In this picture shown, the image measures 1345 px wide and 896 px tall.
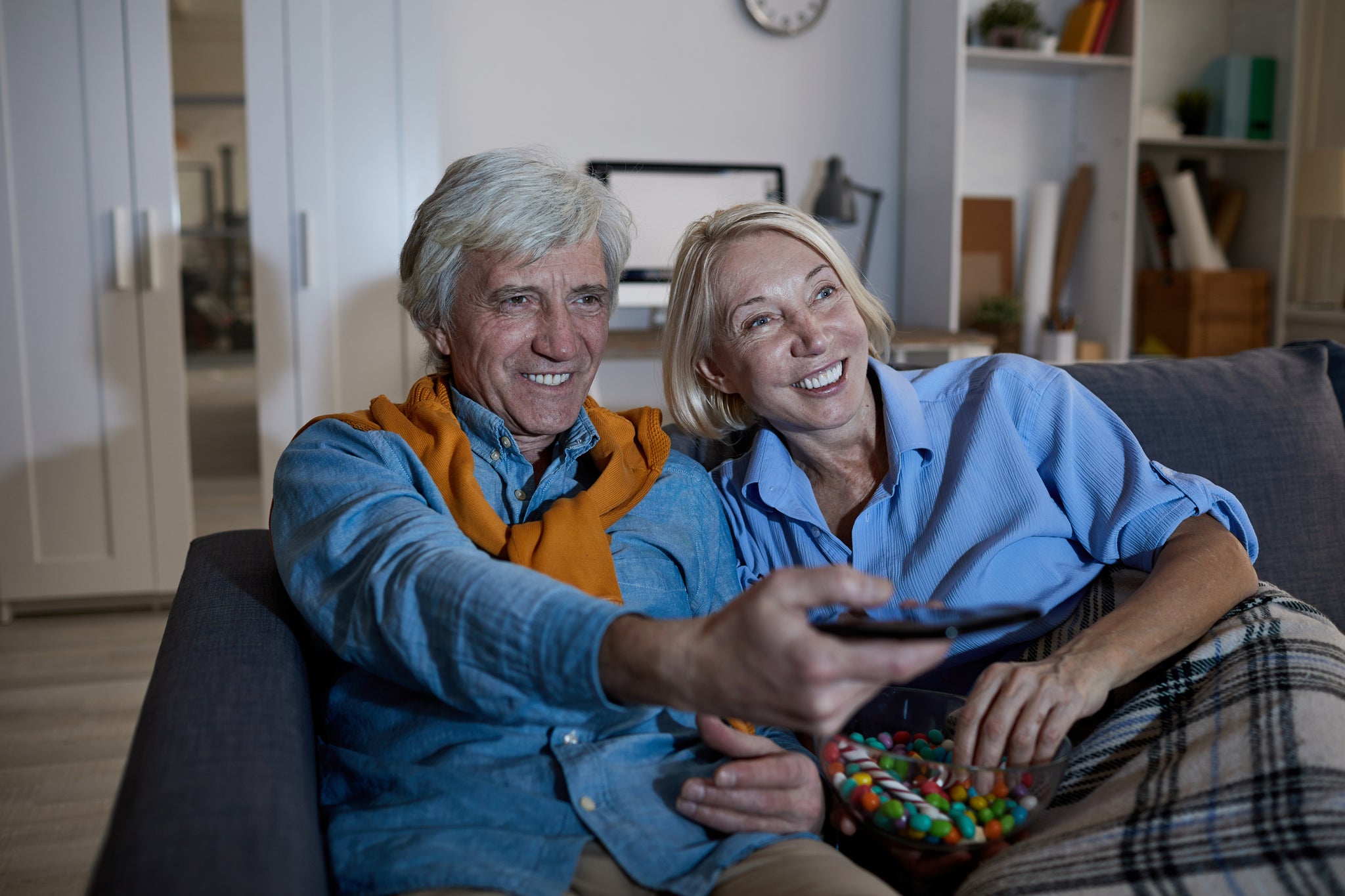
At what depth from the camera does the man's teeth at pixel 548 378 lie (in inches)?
55.5

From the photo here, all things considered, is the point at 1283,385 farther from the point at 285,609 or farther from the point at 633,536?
the point at 285,609

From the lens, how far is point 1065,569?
4.66 ft

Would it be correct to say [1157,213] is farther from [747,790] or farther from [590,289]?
[747,790]

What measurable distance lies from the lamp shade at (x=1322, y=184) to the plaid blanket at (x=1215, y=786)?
10.6ft

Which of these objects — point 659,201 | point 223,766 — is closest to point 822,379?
point 223,766

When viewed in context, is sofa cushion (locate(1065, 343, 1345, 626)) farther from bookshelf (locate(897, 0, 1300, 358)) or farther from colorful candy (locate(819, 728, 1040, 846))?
bookshelf (locate(897, 0, 1300, 358))

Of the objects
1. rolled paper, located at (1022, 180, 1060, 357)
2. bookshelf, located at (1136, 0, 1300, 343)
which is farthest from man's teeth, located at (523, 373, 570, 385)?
bookshelf, located at (1136, 0, 1300, 343)

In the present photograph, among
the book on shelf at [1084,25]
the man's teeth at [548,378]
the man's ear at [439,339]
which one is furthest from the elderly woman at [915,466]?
the book on shelf at [1084,25]

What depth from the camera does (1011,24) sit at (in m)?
3.75

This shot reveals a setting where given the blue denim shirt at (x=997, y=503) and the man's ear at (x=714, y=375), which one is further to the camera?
the man's ear at (x=714, y=375)

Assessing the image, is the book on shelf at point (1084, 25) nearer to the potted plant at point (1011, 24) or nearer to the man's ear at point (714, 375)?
the potted plant at point (1011, 24)

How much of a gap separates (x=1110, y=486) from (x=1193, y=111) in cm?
336

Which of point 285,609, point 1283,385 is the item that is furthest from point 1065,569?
point 285,609

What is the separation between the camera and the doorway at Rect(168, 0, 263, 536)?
324cm
